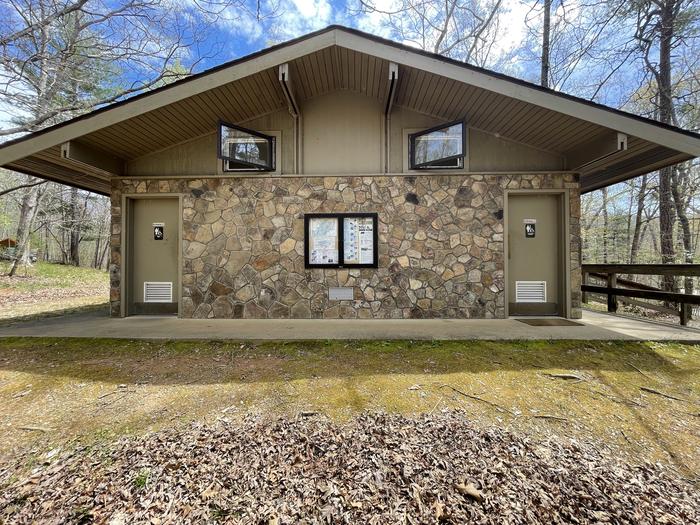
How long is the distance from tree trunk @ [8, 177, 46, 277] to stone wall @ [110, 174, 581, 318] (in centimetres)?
1139

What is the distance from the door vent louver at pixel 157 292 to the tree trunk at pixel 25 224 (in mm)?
11423

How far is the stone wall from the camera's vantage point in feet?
17.4

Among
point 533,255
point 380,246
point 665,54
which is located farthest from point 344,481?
point 665,54

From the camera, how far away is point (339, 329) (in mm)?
4531

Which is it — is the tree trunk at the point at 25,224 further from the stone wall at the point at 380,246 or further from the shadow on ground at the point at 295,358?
the shadow on ground at the point at 295,358

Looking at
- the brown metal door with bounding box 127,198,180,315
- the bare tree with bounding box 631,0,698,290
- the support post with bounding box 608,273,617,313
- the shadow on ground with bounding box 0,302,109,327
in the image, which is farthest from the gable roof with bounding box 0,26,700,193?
the bare tree with bounding box 631,0,698,290

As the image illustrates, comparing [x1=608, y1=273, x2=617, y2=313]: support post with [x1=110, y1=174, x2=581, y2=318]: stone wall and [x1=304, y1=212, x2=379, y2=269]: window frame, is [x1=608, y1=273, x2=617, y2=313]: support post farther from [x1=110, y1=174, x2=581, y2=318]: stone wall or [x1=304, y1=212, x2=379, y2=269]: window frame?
[x1=304, y1=212, x2=379, y2=269]: window frame

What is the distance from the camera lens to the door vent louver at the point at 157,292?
562cm

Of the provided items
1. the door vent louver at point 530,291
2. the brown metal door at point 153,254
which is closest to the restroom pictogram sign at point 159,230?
the brown metal door at point 153,254

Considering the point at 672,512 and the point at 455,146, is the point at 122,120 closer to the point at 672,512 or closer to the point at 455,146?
the point at 455,146

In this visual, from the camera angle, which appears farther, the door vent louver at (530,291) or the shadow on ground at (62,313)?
the door vent louver at (530,291)

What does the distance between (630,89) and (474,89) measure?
9.08m

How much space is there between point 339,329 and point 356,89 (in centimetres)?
440

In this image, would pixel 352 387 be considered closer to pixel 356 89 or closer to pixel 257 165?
pixel 257 165
